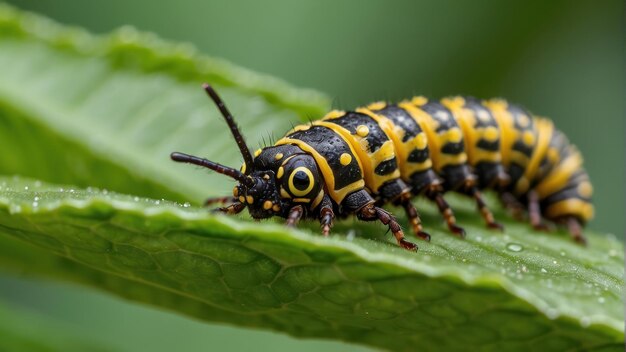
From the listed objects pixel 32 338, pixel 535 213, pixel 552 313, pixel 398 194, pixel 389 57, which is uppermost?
pixel 389 57

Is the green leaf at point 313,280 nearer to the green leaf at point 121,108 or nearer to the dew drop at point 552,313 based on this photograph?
the dew drop at point 552,313

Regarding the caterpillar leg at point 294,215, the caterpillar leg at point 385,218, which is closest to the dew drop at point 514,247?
the caterpillar leg at point 385,218

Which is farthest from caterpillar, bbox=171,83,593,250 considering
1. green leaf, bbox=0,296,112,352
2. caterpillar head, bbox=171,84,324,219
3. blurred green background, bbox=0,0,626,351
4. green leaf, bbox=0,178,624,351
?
blurred green background, bbox=0,0,626,351

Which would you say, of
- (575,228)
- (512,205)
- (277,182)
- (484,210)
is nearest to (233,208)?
(277,182)

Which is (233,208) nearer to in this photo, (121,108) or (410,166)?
(410,166)

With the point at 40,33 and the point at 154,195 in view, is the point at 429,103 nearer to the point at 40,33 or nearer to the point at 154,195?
the point at 154,195
